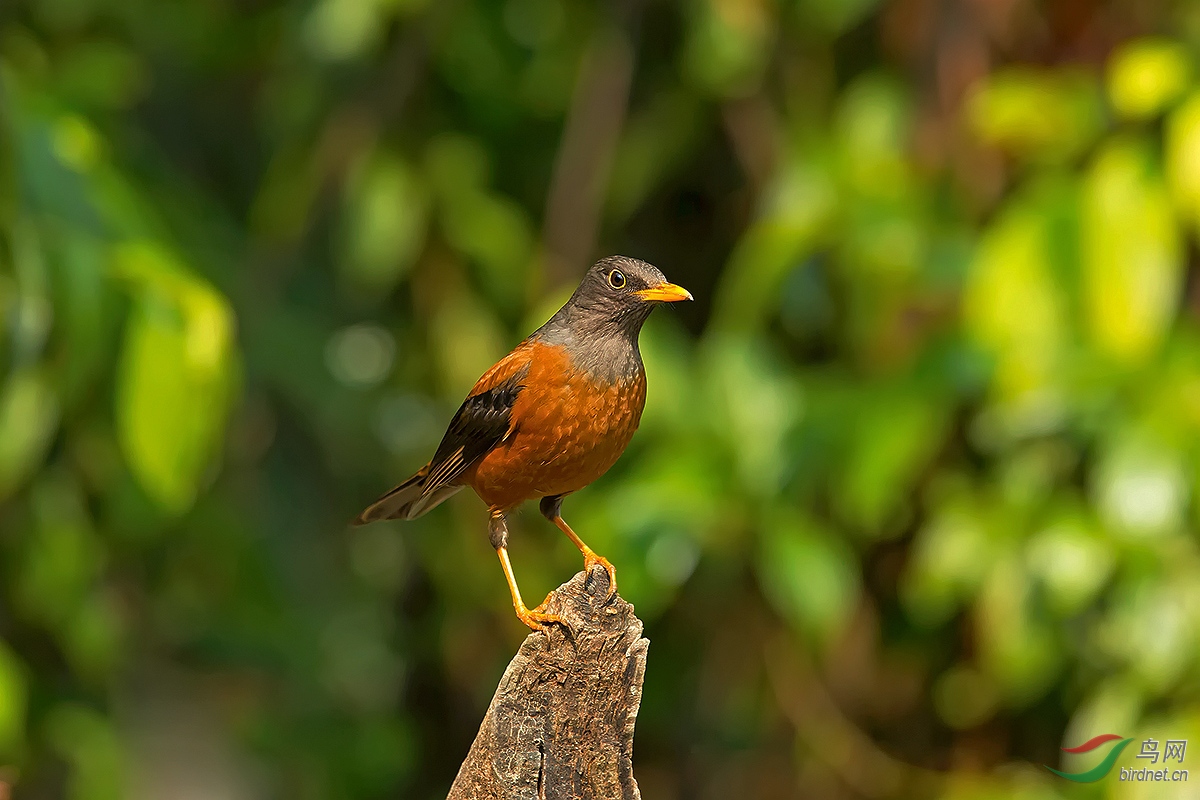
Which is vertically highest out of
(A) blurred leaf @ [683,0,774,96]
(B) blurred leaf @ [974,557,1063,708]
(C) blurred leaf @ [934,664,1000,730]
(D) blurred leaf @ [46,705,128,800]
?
(A) blurred leaf @ [683,0,774,96]

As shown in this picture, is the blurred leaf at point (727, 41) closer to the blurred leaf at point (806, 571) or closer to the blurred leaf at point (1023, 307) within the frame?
the blurred leaf at point (1023, 307)

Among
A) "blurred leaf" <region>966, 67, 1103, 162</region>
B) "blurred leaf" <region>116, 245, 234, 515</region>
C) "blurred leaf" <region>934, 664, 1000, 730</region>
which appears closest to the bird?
"blurred leaf" <region>116, 245, 234, 515</region>

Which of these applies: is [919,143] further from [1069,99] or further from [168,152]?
[168,152]

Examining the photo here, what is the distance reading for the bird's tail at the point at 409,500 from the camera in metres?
3.82

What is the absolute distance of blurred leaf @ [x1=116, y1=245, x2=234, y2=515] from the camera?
419cm

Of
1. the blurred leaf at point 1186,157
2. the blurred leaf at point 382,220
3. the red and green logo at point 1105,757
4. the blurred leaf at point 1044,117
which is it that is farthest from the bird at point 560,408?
the blurred leaf at point 382,220

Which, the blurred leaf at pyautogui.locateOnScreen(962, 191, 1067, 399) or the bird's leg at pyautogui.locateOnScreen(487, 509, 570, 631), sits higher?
the blurred leaf at pyautogui.locateOnScreen(962, 191, 1067, 399)

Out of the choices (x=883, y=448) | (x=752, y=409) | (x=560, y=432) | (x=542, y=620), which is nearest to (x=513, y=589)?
(x=560, y=432)

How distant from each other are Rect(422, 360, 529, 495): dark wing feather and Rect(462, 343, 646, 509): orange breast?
3 cm

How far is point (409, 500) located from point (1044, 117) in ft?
9.32

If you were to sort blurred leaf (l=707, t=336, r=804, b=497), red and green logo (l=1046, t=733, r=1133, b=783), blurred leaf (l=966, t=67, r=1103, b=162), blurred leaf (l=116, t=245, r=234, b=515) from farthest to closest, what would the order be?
blurred leaf (l=707, t=336, r=804, b=497) < blurred leaf (l=966, t=67, r=1103, b=162) < red and green logo (l=1046, t=733, r=1133, b=783) < blurred leaf (l=116, t=245, r=234, b=515)

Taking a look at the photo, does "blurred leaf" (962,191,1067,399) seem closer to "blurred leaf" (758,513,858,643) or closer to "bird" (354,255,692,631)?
"blurred leaf" (758,513,858,643)

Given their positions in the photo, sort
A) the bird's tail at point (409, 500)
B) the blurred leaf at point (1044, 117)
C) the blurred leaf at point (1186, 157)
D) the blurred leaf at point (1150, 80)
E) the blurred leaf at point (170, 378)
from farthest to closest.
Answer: the blurred leaf at point (1044, 117)
the blurred leaf at point (1150, 80)
the blurred leaf at point (1186, 157)
the blurred leaf at point (170, 378)
the bird's tail at point (409, 500)

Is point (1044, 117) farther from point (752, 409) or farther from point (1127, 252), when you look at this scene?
point (752, 409)
